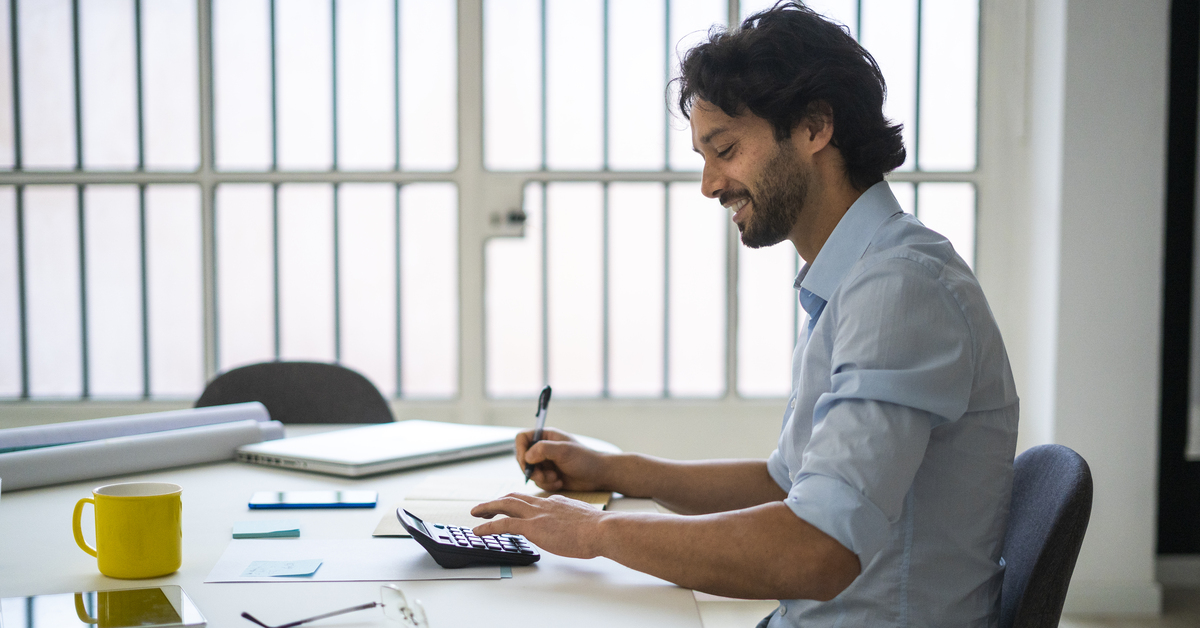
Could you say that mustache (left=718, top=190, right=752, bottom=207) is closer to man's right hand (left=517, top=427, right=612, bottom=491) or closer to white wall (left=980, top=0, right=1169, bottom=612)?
man's right hand (left=517, top=427, right=612, bottom=491)

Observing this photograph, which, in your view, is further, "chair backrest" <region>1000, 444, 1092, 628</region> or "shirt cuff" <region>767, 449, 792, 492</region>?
"shirt cuff" <region>767, 449, 792, 492</region>

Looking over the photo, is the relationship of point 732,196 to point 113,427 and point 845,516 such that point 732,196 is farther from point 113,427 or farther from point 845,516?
point 113,427

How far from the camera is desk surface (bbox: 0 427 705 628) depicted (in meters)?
0.89

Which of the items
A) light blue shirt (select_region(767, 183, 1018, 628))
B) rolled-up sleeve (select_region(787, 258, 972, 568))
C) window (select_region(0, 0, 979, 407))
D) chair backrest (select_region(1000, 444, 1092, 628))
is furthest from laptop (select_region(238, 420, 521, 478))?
window (select_region(0, 0, 979, 407))

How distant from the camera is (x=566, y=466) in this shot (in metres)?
1.44

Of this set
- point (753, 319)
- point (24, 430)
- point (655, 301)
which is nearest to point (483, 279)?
point (655, 301)

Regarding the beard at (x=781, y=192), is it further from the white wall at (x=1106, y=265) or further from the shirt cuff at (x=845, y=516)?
the white wall at (x=1106, y=265)

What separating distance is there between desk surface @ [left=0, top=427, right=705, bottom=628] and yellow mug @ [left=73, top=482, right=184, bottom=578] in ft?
0.06

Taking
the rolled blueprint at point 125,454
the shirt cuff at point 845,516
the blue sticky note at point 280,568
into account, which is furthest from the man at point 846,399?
the rolled blueprint at point 125,454

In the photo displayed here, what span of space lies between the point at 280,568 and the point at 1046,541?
888 mm

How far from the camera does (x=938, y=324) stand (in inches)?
37.9

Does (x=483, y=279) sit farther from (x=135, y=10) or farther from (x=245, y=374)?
(x=135, y=10)

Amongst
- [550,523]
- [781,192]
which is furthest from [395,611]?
[781,192]

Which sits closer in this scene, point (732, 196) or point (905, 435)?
point (905, 435)
